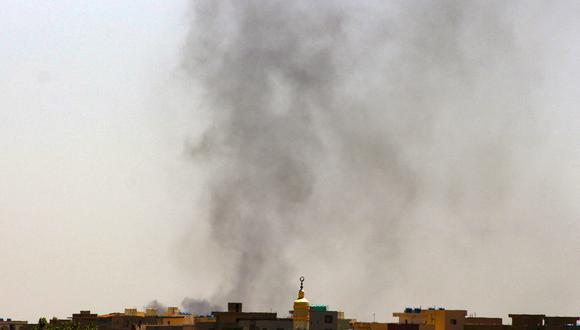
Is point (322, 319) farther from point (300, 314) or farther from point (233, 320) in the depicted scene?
point (300, 314)

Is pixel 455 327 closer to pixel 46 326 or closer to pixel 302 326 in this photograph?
pixel 46 326

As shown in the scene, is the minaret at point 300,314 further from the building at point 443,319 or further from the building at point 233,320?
the building at point 443,319

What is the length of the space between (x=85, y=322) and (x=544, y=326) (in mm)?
64701

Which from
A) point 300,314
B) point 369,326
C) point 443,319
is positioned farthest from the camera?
point 369,326

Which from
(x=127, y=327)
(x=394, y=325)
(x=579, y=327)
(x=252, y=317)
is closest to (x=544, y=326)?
(x=579, y=327)

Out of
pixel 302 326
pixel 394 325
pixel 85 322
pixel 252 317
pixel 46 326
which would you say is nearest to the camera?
pixel 302 326

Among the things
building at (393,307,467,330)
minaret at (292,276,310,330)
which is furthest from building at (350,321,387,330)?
minaret at (292,276,310,330)

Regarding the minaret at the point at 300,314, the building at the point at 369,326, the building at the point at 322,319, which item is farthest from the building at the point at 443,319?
the minaret at the point at 300,314

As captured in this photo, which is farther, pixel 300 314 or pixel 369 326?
pixel 369 326

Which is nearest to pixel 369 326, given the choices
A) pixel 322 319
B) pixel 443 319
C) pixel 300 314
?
pixel 443 319

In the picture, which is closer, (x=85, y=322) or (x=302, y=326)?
(x=302, y=326)

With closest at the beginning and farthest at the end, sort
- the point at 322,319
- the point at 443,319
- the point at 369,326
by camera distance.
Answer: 1. the point at 322,319
2. the point at 443,319
3. the point at 369,326

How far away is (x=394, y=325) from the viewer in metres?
178

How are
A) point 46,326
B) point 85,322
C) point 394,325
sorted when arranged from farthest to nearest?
1. point 85,322
2. point 394,325
3. point 46,326
